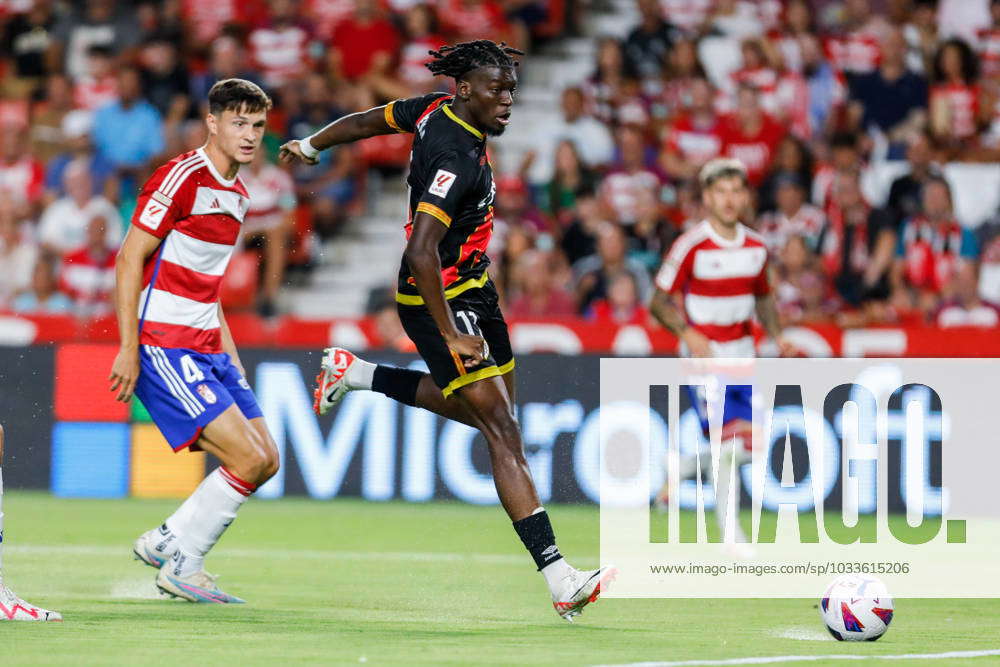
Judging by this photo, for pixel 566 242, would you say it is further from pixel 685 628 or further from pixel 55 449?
pixel 685 628

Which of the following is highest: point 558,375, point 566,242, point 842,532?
point 566,242

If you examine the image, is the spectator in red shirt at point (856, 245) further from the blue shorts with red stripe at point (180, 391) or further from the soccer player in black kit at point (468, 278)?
the blue shorts with red stripe at point (180, 391)

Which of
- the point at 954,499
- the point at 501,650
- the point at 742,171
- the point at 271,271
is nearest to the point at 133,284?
the point at 501,650

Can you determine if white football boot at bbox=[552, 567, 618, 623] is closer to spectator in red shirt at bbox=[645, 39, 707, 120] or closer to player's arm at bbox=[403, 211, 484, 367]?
player's arm at bbox=[403, 211, 484, 367]

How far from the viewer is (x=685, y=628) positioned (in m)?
6.85

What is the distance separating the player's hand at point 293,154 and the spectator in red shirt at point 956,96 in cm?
930

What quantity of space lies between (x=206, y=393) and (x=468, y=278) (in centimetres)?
131

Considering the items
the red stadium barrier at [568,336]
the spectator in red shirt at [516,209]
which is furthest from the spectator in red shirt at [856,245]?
the spectator in red shirt at [516,209]

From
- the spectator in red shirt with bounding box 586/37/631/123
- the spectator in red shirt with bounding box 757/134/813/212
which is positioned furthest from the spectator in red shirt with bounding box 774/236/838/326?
the spectator in red shirt with bounding box 586/37/631/123

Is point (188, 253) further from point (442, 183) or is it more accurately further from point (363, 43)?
point (363, 43)

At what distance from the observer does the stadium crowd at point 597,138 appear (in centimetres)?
1440

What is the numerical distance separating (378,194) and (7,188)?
370 cm

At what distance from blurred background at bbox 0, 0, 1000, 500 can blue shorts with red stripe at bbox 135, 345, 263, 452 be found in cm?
520

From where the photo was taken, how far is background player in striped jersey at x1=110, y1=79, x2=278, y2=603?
24.3 feet
